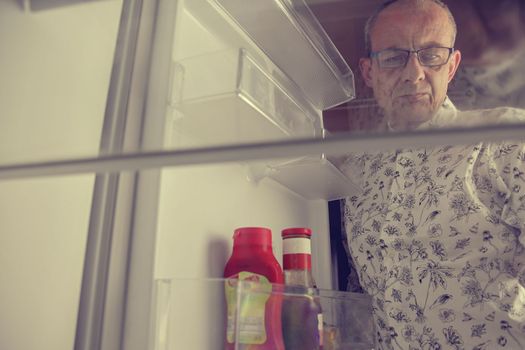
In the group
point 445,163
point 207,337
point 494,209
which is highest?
point 445,163

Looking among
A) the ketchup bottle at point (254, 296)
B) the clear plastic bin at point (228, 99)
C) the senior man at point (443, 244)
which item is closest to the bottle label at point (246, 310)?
the ketchup bottle at point (254, 296)

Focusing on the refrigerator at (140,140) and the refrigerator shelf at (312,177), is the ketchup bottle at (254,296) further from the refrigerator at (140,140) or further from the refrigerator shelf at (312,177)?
the refrigerator shelf at (312,177)

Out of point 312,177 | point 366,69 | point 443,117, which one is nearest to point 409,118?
point 443,117

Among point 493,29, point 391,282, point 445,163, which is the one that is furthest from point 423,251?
point 493,29

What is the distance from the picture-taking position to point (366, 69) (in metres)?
0.59

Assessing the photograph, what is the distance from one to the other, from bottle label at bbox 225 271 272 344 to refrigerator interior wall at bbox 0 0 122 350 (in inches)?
9.4

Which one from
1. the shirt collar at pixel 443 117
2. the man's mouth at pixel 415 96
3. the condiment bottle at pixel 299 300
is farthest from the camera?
the condiment bottle at pixel 299 300

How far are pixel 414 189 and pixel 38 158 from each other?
3.08 ft

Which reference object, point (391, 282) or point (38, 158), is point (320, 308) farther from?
point (38, 158)

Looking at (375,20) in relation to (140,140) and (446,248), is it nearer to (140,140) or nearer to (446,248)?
(140,140)

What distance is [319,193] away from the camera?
1.30 m

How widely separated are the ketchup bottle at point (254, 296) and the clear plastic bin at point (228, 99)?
0.73 ft

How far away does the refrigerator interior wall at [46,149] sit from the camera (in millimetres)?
550

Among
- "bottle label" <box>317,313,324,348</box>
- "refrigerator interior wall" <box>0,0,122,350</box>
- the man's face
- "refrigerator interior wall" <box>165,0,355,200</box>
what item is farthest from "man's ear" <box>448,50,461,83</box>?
"bottle label" <box>317,313,324,348</box>
